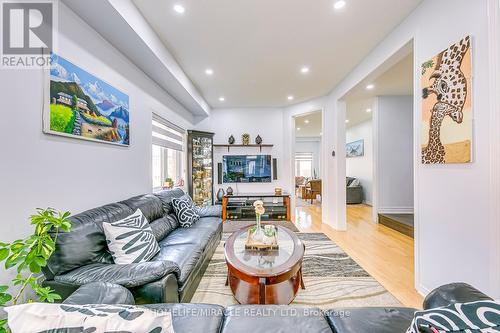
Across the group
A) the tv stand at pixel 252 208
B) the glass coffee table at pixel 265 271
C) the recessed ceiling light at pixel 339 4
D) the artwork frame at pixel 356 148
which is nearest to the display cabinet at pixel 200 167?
the tv stand at pixel 252 208

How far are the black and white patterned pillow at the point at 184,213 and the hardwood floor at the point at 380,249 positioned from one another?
2.33m

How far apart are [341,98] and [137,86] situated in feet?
11.5

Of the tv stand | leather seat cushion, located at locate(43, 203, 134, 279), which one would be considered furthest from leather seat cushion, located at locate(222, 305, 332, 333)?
the tv stand

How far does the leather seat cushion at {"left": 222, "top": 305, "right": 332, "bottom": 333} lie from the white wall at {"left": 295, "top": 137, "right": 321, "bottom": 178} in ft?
32.3

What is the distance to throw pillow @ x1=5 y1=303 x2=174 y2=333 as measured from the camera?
2.03ft

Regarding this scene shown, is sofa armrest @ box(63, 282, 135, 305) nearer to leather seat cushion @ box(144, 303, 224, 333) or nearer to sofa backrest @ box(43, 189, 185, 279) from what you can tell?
leather seat cushion @ box(144, 303, 224, 333)

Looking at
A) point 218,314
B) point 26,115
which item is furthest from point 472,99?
point 26,115

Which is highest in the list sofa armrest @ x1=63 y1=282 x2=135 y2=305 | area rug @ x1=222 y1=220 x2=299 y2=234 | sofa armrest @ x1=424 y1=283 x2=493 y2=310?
sofa armrest @ x1=424 y1=283 x2=493 y2=310

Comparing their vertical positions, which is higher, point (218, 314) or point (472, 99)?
point (472, 99)

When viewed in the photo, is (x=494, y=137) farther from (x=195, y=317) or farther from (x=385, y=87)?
(x=385, y=87)

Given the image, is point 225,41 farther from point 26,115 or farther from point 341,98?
point 341,98

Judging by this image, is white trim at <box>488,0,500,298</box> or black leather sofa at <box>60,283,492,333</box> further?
white trim at <box>488,0,500,298</box>

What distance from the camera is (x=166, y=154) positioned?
3.97 meters

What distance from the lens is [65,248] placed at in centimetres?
140
